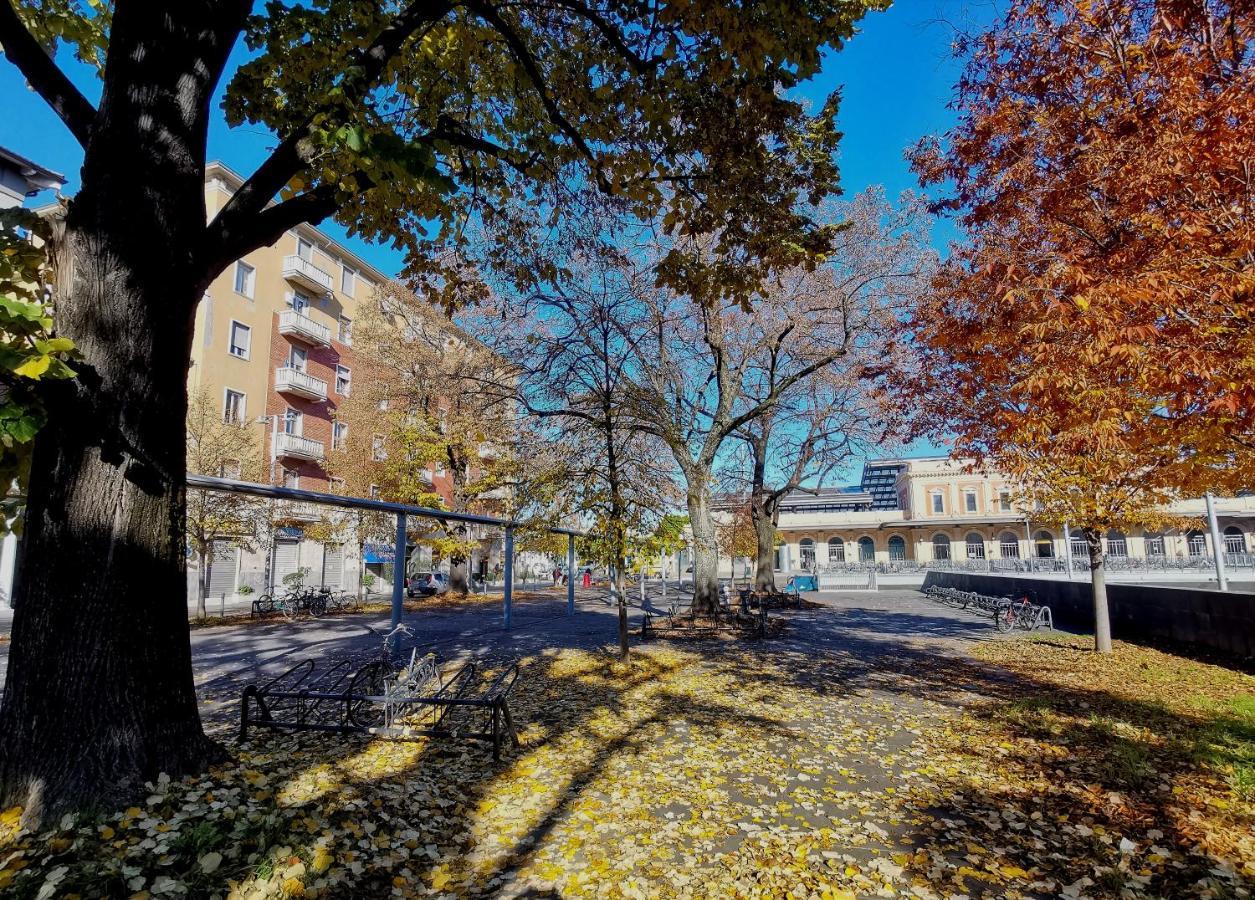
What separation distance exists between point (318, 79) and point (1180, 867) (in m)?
8.43

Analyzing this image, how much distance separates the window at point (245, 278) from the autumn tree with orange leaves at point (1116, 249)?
31.1 meters

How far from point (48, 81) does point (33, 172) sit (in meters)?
22.7

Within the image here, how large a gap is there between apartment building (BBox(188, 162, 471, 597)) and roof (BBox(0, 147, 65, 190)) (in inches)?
300

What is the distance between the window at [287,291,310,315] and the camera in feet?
110

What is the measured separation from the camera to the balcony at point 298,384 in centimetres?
3219

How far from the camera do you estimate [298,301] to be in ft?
112

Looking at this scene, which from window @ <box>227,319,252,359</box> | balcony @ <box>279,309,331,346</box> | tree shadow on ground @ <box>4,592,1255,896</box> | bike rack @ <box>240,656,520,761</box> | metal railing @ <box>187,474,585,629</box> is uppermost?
balcony @ <box>279,309,331,346</box>

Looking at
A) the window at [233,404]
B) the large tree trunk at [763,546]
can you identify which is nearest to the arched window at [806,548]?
the large tree trunk at [763,546]

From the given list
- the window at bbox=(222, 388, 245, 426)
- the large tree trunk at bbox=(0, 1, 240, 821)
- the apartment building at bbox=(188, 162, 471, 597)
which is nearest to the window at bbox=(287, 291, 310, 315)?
the apartment building at bbox=(188, 162, 471, 597)

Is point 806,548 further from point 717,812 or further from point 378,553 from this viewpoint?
point 717,812

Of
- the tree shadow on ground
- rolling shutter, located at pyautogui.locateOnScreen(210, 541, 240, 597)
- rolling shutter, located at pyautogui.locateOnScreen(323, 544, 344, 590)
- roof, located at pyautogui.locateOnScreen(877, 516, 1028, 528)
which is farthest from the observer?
roof, located at pyautogui.locateOnScreen(877, 516, 1028, 528)

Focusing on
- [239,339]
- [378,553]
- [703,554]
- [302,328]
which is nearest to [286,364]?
[302,328]

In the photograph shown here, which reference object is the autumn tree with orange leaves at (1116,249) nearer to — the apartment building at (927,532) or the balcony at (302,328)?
the balcony at (302,328)

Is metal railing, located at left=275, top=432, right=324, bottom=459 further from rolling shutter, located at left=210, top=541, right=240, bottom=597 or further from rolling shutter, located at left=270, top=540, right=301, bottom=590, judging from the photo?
rolling shutter, located at left=210, top=541, right=240, bottom=597
